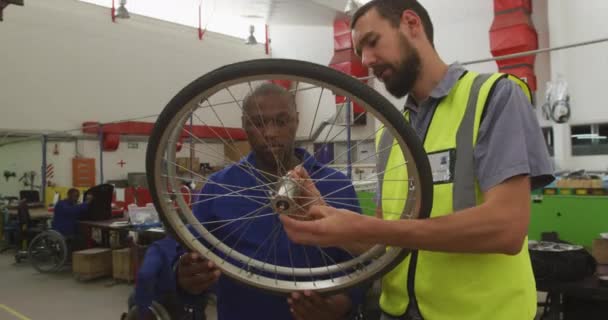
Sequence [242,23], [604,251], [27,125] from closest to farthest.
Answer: [604,251] < [27,125] < [242,23]

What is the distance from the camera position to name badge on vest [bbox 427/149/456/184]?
0.92 metres

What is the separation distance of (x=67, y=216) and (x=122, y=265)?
1303 mm

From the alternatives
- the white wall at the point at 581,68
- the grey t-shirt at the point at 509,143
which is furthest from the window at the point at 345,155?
the white wall at the point at 581,68

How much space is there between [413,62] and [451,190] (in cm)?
27

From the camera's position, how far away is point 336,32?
420 inches

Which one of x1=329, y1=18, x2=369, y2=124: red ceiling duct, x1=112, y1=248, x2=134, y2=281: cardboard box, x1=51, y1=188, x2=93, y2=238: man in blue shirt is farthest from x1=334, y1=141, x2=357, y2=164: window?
x1=329, y1=18, x2=369, y2=124: red ceiling duct

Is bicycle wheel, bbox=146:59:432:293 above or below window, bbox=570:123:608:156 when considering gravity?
below

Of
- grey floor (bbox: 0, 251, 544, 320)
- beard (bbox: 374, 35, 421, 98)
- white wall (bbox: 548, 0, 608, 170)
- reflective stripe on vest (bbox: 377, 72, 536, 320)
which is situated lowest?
grey floor (bbox: 0, 251, 544, 320)

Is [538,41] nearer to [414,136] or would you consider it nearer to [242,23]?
[242,23]

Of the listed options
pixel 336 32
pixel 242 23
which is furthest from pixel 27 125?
pixel 336 32

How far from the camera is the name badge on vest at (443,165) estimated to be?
0.92 meters

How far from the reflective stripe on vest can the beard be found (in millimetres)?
85

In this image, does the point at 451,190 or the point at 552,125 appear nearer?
the point at 451,190

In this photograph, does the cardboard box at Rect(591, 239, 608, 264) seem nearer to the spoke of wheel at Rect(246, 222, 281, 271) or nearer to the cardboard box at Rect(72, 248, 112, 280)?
the spoke of wheel at Rect(246, 222, 281, 271)
